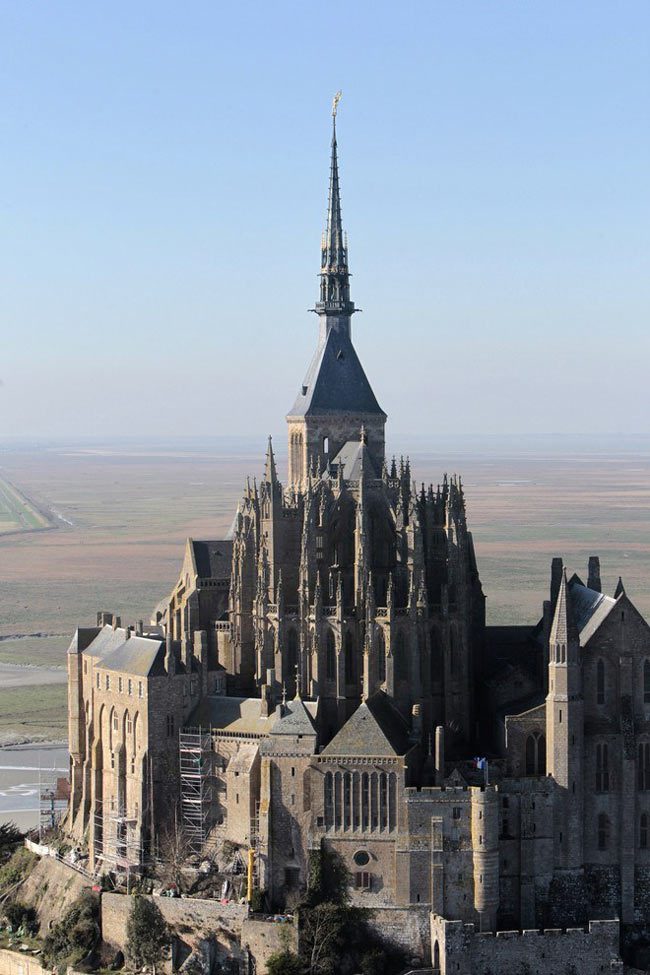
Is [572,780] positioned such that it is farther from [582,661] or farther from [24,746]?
[24,746]

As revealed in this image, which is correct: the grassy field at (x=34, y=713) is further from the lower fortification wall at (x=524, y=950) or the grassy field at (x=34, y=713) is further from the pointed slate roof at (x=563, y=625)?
the lower fortification wall at (x=524, y=950)

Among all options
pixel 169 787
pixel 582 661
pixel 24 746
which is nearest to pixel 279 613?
pixel 169 787

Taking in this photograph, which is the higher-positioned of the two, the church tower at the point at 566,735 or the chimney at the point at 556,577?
the chimney at the point at 556,577

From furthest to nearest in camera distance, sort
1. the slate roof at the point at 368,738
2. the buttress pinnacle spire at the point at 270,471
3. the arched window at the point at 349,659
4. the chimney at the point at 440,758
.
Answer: the buttress pinnacle spire at the point at 270,471 → the arched window at the point at 349,659 → the slate roof at the point at 368,738 → the chimney at the point at 440,758

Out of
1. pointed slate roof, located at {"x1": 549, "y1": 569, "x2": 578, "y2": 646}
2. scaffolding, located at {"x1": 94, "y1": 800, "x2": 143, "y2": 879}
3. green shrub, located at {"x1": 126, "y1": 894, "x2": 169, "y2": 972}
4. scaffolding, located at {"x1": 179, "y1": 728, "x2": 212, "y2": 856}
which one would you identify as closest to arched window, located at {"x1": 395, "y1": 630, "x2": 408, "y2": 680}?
pointed slate roof, located at {"x1": 549, "y1": 569, "x2": 578, "y2": 646}

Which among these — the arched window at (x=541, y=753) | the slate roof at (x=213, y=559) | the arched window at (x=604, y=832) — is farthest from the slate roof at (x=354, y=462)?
the arched window at (x=604, y=832)

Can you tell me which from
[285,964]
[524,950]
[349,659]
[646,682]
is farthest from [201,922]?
[646,682]

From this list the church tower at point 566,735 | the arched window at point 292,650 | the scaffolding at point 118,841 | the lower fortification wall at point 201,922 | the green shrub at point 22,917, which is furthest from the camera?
the arched window at point 292,650

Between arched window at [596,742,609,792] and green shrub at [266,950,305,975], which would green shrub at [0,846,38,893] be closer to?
green shrub at [266,950,305,975]
